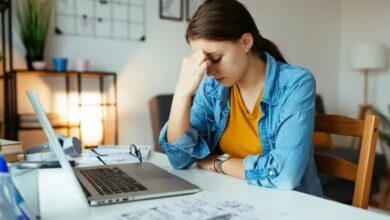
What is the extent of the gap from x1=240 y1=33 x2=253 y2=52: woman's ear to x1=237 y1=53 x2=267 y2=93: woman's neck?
0.07 metres

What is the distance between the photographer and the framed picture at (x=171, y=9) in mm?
2902

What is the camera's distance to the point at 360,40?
3943mm

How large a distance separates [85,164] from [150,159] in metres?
0.21

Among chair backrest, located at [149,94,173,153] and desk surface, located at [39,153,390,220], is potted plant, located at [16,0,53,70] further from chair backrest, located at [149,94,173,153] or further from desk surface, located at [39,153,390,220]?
desk surface, located at [39,153,390,220]

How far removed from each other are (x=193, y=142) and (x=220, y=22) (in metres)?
0.35

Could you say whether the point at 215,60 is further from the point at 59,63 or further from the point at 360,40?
the point at 360,40

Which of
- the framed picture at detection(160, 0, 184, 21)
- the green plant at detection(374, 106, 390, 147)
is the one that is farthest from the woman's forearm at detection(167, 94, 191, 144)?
the green plant at detection(374, 106, 390, 147)

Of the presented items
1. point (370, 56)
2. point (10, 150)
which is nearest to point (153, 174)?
point (10, 150)

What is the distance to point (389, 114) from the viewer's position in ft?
11.9

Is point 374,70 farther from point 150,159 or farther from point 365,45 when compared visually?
point 150,159

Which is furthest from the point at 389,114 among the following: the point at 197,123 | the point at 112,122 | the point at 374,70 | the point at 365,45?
the point at 197,123

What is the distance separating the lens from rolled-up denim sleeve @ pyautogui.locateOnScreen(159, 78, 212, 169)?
1.05 metres

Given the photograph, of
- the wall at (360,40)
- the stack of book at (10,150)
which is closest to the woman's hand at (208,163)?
the stack of book at (10,150)

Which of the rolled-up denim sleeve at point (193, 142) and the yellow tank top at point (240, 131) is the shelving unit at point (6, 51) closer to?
the rolled-up denim sleeve at point (193, 142)
